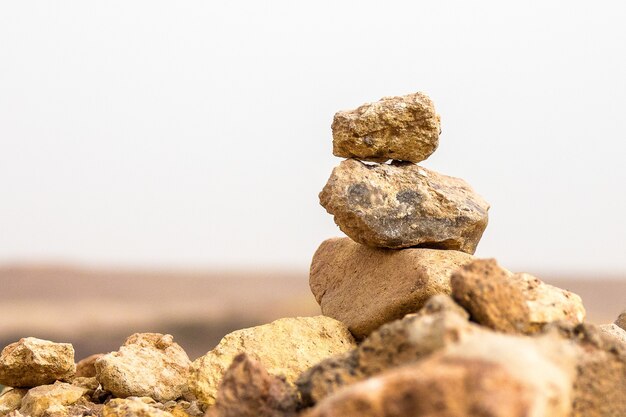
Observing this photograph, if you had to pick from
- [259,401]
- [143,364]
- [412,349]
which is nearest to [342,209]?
[143,364]

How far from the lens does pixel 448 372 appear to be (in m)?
3.23

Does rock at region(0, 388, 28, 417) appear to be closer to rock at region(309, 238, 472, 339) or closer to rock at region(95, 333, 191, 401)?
rock at region(95, 333, 191, 401)

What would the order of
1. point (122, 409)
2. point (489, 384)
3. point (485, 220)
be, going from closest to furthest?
point (489, 384) → point (122, 409) → point (485, 220)

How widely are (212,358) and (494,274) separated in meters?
3.51

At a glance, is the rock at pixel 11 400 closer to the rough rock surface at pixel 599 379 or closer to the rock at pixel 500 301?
the rock at pixel 500 301

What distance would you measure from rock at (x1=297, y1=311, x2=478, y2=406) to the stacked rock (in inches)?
133

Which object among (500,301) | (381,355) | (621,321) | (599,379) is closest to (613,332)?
(621,321)

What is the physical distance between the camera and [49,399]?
27.2ft

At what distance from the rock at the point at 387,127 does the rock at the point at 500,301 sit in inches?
131

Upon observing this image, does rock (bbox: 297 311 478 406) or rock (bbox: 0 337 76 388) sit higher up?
rock (bbox: 297 311 478 406)

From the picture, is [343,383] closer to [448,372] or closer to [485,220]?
[448,372]

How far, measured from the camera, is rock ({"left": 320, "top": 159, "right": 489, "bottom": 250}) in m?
8.24

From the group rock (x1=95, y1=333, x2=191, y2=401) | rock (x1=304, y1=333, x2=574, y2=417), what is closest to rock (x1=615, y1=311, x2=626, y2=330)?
rock (x1=95, y1=333, x2=191, y2=401)

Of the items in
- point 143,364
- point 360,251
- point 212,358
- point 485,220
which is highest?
point 485,220
